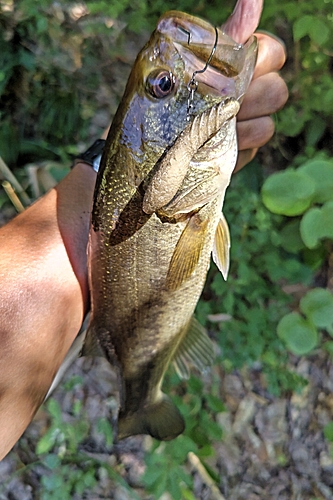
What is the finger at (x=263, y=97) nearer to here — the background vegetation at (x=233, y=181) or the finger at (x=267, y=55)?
the finger at (x=267, y=55)

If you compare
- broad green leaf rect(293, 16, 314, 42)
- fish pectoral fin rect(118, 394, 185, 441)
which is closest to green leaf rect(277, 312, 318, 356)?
fish pectoral fin rect(118, 394, 185, 441)

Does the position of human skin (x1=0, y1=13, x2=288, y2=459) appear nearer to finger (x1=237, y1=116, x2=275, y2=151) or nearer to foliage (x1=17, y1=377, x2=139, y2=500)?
finger (x1=237, y1=116, x2=275, y2=151)

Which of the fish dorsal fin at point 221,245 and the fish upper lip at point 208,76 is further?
the fish dorsal fin at point 221,245

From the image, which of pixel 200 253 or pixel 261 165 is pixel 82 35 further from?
pixel 200 253

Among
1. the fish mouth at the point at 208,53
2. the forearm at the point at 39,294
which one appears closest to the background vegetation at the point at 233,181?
the forearm at the point at 39,294

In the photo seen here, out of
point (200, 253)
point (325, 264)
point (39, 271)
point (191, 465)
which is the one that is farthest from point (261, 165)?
point (191, 465)
